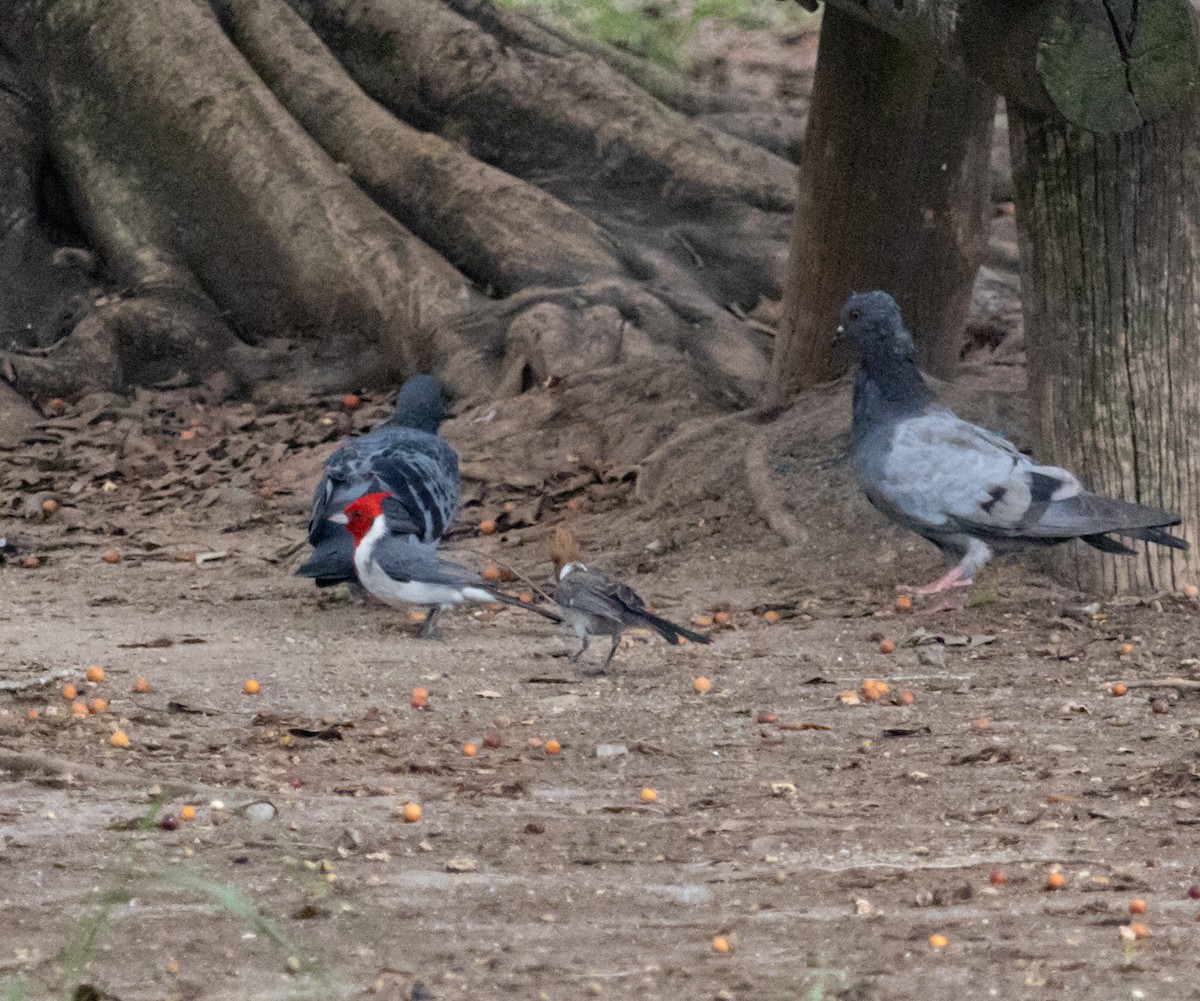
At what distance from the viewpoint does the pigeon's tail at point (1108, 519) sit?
619 cm

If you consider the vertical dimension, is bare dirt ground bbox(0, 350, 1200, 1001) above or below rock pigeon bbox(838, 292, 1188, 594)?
below

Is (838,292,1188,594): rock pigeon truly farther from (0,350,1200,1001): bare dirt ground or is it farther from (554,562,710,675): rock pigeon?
(554,562,710,675): rock pigeon

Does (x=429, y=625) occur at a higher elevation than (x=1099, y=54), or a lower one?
lower

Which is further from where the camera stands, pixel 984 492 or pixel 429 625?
pixel 429 625

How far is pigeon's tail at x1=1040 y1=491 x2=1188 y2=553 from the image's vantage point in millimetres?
6191

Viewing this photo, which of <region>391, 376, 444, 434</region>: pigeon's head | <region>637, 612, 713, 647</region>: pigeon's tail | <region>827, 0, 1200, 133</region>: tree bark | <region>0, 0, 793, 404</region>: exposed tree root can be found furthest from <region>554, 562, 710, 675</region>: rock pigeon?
<region>0, 0, 793, 404</region>: exposed tree root

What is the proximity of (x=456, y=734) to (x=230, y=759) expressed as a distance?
73 centimetres

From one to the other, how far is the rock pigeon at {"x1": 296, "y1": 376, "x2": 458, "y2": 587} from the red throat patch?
0.07 meters

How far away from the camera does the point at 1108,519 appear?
6.21 meters

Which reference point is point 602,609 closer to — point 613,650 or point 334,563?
point 613,650

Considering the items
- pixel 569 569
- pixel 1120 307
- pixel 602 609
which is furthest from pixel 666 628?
pixel 1120 307

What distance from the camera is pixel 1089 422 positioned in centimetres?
648

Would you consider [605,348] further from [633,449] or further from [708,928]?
[708,928]

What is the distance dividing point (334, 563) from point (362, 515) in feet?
0.70
